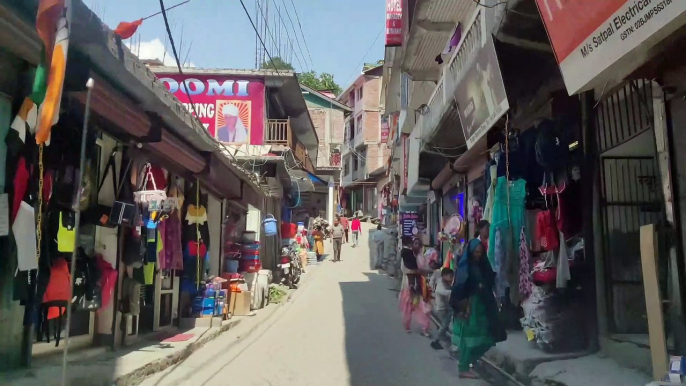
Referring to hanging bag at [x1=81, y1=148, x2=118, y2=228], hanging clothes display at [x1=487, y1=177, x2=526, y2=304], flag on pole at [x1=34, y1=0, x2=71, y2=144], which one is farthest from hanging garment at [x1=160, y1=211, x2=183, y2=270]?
flag on pole at [x1=34, y1=0, x2=71, y2=144]

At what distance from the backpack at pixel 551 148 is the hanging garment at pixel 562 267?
34.0 inches

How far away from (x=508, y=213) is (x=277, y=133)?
13882 mm

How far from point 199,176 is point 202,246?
1.41 m

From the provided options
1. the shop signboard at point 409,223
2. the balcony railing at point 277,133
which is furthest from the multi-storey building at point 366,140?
the balcony railing at point 277,133

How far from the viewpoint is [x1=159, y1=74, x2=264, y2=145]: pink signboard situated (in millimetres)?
19312

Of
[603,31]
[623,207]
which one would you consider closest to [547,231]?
[623,207]

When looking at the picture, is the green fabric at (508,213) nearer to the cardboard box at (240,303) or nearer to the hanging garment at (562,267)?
Answer: the hanging garment at (562,267)

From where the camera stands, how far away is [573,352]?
21.3 ft

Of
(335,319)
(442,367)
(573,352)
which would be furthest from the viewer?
(335,319)

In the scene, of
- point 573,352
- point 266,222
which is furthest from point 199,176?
point 266,222

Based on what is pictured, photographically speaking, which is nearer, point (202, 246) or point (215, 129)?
point (202, 246)

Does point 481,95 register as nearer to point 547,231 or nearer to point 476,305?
point 547,231

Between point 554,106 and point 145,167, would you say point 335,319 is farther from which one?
point 554,106

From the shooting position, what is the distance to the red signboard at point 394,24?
22922mm
